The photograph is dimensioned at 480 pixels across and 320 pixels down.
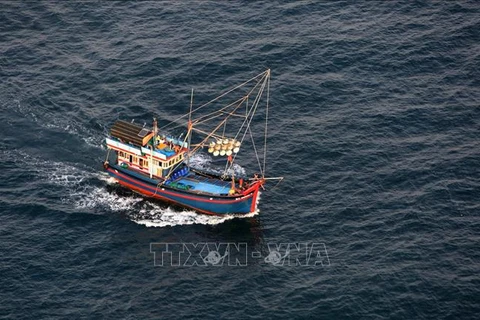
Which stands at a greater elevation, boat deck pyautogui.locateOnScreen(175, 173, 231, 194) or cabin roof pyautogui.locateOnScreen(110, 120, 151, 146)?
cabin roof pyautogui.locateOnScreen(110, 120, 151, 146)

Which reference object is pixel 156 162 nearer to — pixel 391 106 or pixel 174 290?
pixel 174 290

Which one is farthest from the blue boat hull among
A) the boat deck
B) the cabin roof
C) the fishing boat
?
the cabin roof

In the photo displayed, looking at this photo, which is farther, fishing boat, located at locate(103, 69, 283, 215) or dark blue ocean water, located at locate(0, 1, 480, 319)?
fishing boat, located at locate(103, 69, 283, 215)

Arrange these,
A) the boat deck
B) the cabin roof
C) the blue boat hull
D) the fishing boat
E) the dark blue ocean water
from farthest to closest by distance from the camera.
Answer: the cabin roof → the boat deck → the fishing boat → the blue boat hull → the dark blue ocean water

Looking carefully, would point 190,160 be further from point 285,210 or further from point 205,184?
point 285,210

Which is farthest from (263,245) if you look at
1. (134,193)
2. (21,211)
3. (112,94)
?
(112,94)

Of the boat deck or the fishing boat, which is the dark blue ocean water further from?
the boat deck
